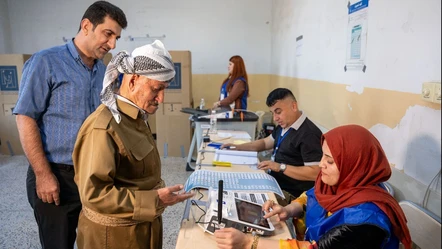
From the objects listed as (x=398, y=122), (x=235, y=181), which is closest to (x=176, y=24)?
(x=235, y=181)

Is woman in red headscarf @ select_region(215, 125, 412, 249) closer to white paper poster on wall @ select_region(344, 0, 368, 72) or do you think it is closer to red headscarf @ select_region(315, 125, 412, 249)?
red headscarf @ select_region(315, 125, 412, 249)

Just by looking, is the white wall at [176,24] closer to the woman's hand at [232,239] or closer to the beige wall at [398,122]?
the beige wall at [398,122]

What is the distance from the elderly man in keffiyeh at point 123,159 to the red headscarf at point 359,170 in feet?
1.76

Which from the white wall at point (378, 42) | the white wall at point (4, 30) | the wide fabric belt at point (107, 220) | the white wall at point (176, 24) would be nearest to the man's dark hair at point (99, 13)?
the wide fabric belt at point (107, 220)

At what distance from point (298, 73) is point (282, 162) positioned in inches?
70.1

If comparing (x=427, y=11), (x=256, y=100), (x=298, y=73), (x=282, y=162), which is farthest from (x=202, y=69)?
(x=427, y=11)

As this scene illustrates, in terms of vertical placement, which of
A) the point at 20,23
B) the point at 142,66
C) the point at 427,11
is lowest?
the point at 142,66

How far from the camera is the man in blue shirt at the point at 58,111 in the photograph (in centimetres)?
132

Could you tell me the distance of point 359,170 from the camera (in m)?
1.01

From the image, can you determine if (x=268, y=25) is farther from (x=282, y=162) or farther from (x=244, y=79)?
(x=282, y=162)

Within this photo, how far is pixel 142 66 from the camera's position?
38.7 inches

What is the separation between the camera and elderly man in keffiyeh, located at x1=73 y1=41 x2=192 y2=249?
0.92m

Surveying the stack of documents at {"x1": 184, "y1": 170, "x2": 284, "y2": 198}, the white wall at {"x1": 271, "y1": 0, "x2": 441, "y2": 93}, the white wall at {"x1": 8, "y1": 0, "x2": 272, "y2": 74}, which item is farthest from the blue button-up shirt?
the white wall at {"x1": 8, "y1": 0, "x2": 272, "y2": 74}

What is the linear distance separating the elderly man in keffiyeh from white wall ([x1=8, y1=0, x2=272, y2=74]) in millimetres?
4188
